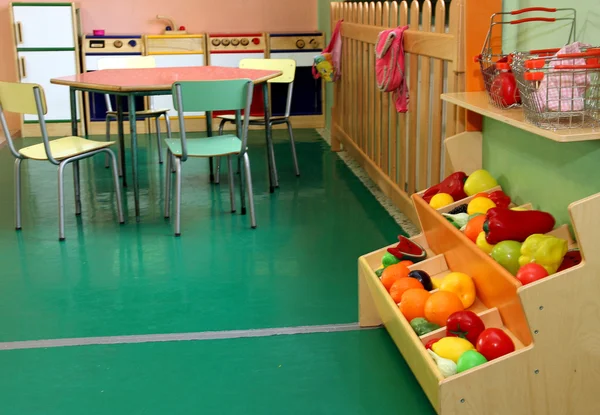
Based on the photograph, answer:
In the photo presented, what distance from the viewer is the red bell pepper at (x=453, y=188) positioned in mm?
2734

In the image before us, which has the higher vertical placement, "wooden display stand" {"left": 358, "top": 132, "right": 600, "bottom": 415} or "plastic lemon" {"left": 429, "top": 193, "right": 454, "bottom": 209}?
"plastic lemon" {"left": 429, "top": 193, "right": 454, "bottom": 209}

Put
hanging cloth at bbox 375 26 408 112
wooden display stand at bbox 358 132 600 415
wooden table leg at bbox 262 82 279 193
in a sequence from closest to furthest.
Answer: wooden display stand at bbox 358 132 600 415
hanging cloth at bbox 375 26 408 112
wooden table leg at bbox 262 82 279 193

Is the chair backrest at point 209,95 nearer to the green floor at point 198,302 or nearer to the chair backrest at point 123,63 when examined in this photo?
the green floor at point 198,302

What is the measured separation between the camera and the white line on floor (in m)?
2.67

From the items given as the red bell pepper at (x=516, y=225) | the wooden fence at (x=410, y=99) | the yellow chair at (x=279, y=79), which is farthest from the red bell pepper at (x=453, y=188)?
the yellow chair at (x=279, y=79)

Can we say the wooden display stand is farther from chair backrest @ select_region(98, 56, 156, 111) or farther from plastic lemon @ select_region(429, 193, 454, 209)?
chair backrest @ select_region(98, 56, 156, 111)

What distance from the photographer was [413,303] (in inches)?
90.1

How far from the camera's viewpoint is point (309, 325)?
2.78 m

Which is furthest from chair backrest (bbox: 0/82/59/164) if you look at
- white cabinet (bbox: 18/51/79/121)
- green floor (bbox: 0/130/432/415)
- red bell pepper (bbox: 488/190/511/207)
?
white cabinet (bbox: 18/51/79/121)

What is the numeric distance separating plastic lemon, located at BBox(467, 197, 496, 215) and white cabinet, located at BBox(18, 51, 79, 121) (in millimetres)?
5276

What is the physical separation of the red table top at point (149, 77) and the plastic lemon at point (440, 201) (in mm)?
1701

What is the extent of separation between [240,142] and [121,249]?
36.2 inches

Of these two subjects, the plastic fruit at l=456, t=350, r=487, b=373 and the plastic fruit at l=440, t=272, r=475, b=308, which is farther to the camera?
the plastic fruit at l=440, t=272, r=475, b=308

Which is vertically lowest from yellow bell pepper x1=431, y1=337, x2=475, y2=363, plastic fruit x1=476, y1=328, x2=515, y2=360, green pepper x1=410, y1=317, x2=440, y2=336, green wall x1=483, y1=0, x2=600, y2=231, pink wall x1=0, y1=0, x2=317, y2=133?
green pepper x1=410, y1=317, x2=440, y2=336
